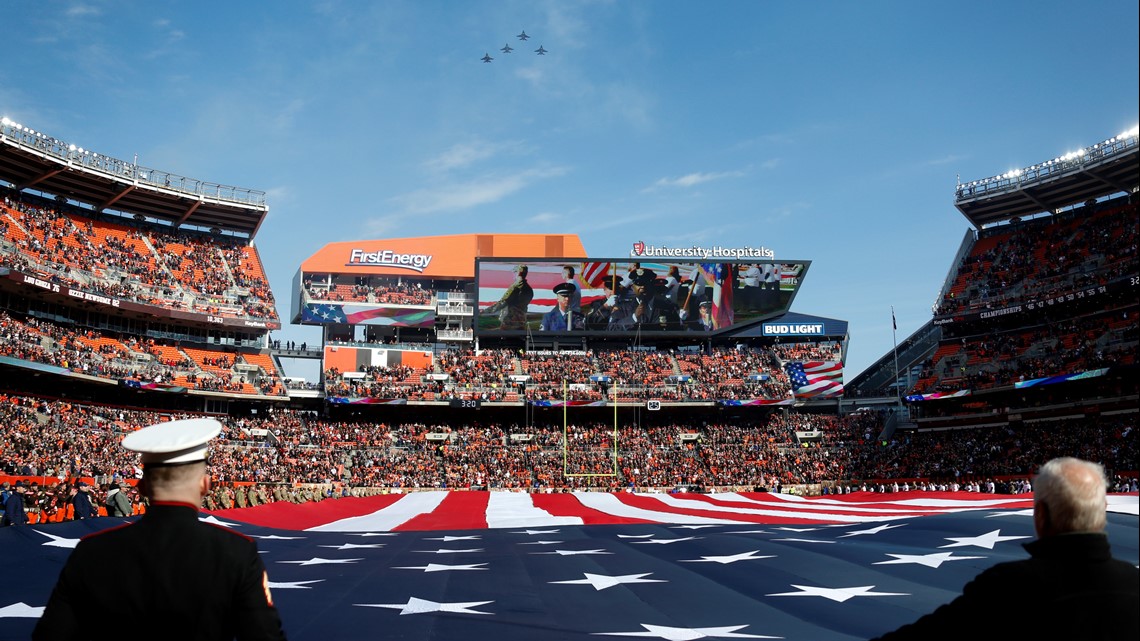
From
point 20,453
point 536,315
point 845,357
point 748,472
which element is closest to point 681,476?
point 748,472

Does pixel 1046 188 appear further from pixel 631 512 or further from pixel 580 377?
pixel 631 512

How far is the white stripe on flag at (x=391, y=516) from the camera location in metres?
24.0

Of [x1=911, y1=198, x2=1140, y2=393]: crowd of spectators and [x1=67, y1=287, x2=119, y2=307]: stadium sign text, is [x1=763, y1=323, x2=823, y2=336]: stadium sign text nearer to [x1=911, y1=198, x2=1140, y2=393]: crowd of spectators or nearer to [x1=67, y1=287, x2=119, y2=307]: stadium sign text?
[x1=911, y1=198, x2=1140, y2=393]: crowd of spectators

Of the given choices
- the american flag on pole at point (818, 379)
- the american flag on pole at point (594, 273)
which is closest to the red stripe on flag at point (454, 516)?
the american flag on pole at point (594, 273)

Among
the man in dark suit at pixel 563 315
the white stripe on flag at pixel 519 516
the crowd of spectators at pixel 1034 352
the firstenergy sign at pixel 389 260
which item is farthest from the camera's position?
the firstenergy sign at pixel 389 260

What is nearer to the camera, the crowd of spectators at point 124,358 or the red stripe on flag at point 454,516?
the red stripe on flag at point 454,516

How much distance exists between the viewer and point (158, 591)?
3141mm

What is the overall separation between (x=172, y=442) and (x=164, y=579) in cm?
52

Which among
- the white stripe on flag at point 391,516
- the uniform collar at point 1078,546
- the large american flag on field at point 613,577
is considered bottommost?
the white stripe on flag at point 391,516

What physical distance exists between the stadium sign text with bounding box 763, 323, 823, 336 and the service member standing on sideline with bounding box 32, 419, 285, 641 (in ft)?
238

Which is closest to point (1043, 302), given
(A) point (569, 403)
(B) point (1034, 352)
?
(B) point (1034, 352)

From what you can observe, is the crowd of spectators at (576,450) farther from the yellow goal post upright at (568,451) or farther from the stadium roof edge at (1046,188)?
the stadium roof edge at (1046,188)

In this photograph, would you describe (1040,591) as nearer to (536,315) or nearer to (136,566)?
(136,566)

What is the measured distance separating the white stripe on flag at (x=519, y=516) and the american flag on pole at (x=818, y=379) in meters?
36.5
